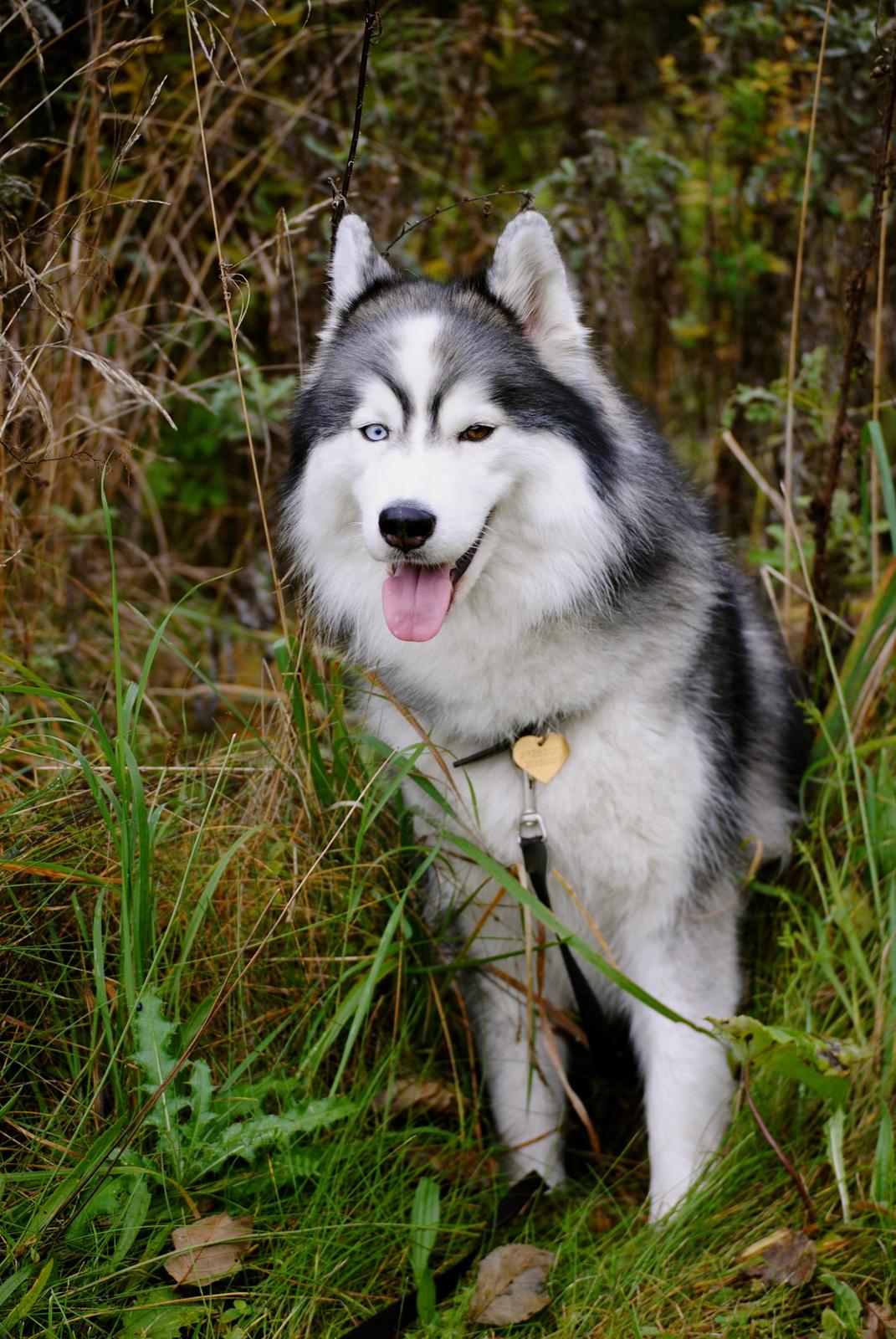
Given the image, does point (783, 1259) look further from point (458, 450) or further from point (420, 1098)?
point (458, 450)

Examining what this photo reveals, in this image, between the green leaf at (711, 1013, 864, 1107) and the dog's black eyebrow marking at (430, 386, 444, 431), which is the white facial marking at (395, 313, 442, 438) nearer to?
the dog's black eyebrow marking at (430, 386, 444, 431)

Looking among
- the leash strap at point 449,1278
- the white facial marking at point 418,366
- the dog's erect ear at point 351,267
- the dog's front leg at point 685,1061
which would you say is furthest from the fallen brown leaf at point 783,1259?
the dog's erect ear at point 351,267

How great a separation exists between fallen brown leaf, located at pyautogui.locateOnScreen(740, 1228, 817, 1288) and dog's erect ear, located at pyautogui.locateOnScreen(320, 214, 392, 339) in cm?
187

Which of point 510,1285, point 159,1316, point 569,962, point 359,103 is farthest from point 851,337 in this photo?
point 159,1316

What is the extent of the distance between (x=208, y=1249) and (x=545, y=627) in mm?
1165

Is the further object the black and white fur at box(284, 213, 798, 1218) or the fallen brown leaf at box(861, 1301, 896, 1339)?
the black and white fur at box(284, 213, 798, 1218)

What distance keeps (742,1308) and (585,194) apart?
3364 mm

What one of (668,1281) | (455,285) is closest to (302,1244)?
(668,1281)

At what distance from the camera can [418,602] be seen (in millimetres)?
1871

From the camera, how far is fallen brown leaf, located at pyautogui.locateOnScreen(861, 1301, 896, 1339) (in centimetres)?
169

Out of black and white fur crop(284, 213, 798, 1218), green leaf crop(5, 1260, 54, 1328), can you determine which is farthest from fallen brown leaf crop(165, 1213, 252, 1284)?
black and white fur crop(284, 213, 798, 1218)

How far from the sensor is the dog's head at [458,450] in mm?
1816

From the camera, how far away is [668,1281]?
1844 mm

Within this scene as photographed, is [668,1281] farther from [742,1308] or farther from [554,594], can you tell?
[554,594]
